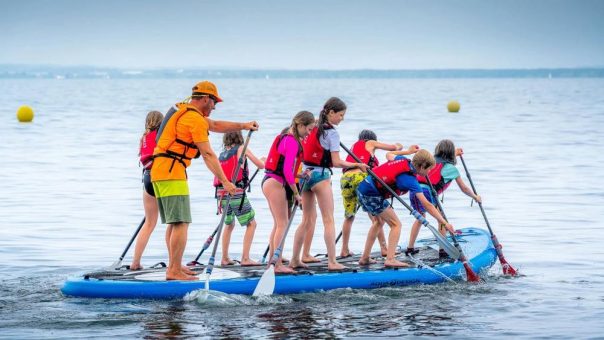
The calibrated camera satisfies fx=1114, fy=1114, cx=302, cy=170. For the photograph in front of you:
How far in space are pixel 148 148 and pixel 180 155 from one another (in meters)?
0.77

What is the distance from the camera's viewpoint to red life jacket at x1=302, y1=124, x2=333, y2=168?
36.9ft

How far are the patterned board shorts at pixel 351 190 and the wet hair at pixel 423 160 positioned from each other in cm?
93

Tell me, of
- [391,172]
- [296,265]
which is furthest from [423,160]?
[296,265]

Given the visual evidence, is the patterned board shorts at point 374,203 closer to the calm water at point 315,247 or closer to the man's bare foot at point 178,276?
the calm water at point 315,247

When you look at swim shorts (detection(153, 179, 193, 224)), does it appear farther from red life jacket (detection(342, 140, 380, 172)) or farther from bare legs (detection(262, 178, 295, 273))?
red life jacket (detection(342, 140, 380, 172))

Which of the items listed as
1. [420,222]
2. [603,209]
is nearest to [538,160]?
[603,209]

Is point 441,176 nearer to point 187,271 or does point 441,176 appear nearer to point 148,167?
point 187,271

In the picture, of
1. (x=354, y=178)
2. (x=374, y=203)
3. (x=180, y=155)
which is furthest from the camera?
(x=354, y=178)

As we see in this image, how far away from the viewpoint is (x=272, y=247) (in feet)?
37.5

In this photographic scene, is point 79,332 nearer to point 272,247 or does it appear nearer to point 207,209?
point 272,247

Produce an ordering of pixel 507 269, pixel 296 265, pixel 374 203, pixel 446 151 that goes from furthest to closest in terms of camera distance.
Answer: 1. pixel 507 269
2. pixel 446 151
3. pixel 374 203
4. pixel 296 265

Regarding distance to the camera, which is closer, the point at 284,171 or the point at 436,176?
the point at 284,171

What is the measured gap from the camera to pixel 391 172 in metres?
11.5

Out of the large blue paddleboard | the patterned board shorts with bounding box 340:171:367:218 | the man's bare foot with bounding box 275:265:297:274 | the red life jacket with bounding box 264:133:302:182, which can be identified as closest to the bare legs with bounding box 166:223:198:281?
the large blue paddleboard
